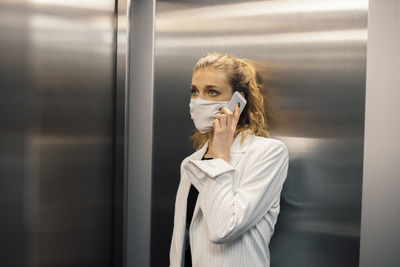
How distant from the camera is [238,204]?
113 cm

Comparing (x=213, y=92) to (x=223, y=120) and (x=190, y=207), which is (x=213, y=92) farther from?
(x=190, y=207)

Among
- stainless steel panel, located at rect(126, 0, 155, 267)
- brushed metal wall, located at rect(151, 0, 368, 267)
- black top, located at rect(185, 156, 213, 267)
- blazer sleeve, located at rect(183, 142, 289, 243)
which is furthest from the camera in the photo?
stainless steel panel, located at rect(126, 0, 155, 267)

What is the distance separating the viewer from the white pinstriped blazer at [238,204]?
1.13 meters

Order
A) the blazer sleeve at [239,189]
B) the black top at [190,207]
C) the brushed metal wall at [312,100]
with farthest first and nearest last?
1. the black top at [190,207]
2. the brushed metal wall at [312,100]
3. the blazer sleeve at [239,189]

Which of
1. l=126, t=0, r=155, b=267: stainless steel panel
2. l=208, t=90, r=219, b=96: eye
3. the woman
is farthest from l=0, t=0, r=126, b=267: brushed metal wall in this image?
l=208, t=90, r=219, b=96: eye

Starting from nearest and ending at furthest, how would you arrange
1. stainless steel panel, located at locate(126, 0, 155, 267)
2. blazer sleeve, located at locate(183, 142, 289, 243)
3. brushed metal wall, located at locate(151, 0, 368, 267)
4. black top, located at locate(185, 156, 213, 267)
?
blazer sleeve, located at locate(183, 142, 289, 243) < brushed metal wall, located at locate(151, 0, 368, 267) < black top, located at locate(185, 156, 213, 267) < stainless steel panel, located at locate(126, 0, 155, 267)

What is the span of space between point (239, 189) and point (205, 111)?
27 cm

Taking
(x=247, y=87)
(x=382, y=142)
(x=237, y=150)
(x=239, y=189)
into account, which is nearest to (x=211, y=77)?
(x=247, y=87)

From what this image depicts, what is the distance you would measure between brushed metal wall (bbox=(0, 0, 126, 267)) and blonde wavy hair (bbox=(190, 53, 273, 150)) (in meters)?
0.49

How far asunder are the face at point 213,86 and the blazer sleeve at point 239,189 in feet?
0.65

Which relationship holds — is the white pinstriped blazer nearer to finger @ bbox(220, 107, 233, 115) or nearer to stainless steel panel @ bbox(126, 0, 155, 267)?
finger @ bbox(220, 107, 233, 115)

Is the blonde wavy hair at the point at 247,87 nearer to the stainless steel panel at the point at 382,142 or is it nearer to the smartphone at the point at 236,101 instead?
the smartphone at the point at 236,101

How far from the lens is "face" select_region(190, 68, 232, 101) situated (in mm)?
1269

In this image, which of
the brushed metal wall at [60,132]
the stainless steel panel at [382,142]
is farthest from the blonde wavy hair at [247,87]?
the brushed metal wall at [60,132]
